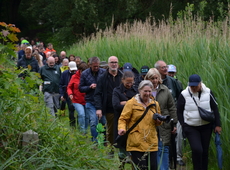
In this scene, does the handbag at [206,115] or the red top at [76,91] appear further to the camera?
the red top at [76,91]

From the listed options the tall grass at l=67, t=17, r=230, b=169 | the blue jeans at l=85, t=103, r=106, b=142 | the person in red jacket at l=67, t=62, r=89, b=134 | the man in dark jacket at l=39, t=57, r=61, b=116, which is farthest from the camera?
the man in dark jacket at l=39, t=57, r=61, b=116

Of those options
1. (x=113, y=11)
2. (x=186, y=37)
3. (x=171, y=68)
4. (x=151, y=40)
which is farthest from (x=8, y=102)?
(x=113, y=11)

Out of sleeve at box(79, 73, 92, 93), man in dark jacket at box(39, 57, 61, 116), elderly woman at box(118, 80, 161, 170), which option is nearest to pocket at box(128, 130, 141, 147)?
elderly woman at box(118, 80, 161, 170)

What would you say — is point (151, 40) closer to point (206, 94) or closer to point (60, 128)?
point (206, 94)

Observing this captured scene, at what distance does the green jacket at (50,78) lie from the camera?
1202 centimetres

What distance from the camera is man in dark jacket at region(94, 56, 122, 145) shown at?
8484 millimetres

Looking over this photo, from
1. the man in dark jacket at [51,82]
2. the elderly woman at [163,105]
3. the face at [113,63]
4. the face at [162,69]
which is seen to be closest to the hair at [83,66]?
the man in dark jacket at [51,82]

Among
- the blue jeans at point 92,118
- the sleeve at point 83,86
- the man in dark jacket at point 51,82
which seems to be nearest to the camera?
the blue jeans at point 92,118

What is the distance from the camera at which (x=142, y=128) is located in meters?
6.25

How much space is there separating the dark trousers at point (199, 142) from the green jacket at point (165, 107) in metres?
0.29

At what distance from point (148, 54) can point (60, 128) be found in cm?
676

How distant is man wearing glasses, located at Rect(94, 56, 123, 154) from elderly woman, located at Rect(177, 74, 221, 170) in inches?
63.1

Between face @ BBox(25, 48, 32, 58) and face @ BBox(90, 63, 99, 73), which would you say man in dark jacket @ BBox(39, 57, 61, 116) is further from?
face @ BBox(90, 63, 99, 73)

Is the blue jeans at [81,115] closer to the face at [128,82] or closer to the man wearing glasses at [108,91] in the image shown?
the man wearing glasses at [108,91]
